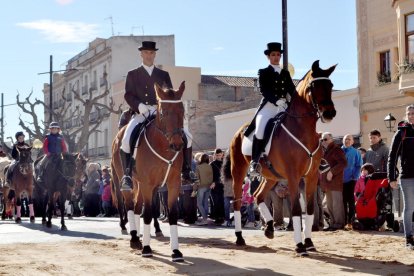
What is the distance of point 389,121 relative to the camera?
29781 millimetres

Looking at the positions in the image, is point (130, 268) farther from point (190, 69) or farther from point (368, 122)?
point (190, 69)

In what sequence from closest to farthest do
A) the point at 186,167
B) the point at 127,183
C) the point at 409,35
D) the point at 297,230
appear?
1. the point at 297,230
2. the point at 186,167
3. the point at 127,183
4. the point at 409,35

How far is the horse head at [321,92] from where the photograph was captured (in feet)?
36.2

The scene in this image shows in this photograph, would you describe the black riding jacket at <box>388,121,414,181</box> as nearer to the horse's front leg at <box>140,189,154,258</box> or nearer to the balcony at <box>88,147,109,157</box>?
the horse's front leg at <box>140,189,154,258</box>

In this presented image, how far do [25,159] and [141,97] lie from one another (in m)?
11.2

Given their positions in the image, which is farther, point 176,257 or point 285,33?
point 285,33

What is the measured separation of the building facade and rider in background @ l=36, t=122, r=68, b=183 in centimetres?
1582

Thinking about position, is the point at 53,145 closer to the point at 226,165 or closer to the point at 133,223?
the point at 226,165

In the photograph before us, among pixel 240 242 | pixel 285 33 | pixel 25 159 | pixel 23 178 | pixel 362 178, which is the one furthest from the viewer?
pixel 23 178

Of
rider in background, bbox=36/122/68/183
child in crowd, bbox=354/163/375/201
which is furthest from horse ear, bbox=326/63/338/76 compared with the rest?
rider in background, bbox=36/122/68/183

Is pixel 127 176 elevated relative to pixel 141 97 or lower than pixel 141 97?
lower

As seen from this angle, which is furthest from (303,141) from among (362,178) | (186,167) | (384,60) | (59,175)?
(384,60)

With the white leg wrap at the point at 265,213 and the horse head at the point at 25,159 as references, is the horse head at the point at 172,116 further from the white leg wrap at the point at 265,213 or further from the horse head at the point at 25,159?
the horse head at the point at 25,159

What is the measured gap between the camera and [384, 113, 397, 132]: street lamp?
96.7 ft
